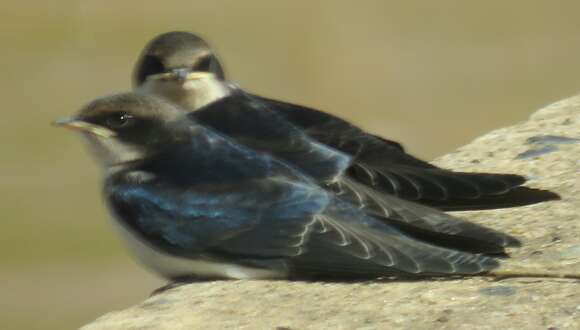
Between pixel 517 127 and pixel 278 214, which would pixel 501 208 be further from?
pixel 517 127

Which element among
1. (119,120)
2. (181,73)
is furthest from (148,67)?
(119,120)

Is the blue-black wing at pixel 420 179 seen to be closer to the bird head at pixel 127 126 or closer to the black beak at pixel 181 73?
the bird head at pixel 127 126

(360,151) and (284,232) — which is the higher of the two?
(360,151)

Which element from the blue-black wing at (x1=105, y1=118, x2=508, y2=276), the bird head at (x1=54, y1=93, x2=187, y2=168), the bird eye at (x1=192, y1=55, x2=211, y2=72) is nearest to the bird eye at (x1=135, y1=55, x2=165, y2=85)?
the bird eye at (x1=192, y1=55, x2=211, y2=72)

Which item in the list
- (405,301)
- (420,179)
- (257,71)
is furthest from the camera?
(257,71)

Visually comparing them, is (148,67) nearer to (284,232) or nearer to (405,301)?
(284,232)

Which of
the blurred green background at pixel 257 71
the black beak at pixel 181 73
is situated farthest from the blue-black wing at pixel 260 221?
the blurred green background at pixel 257 71
